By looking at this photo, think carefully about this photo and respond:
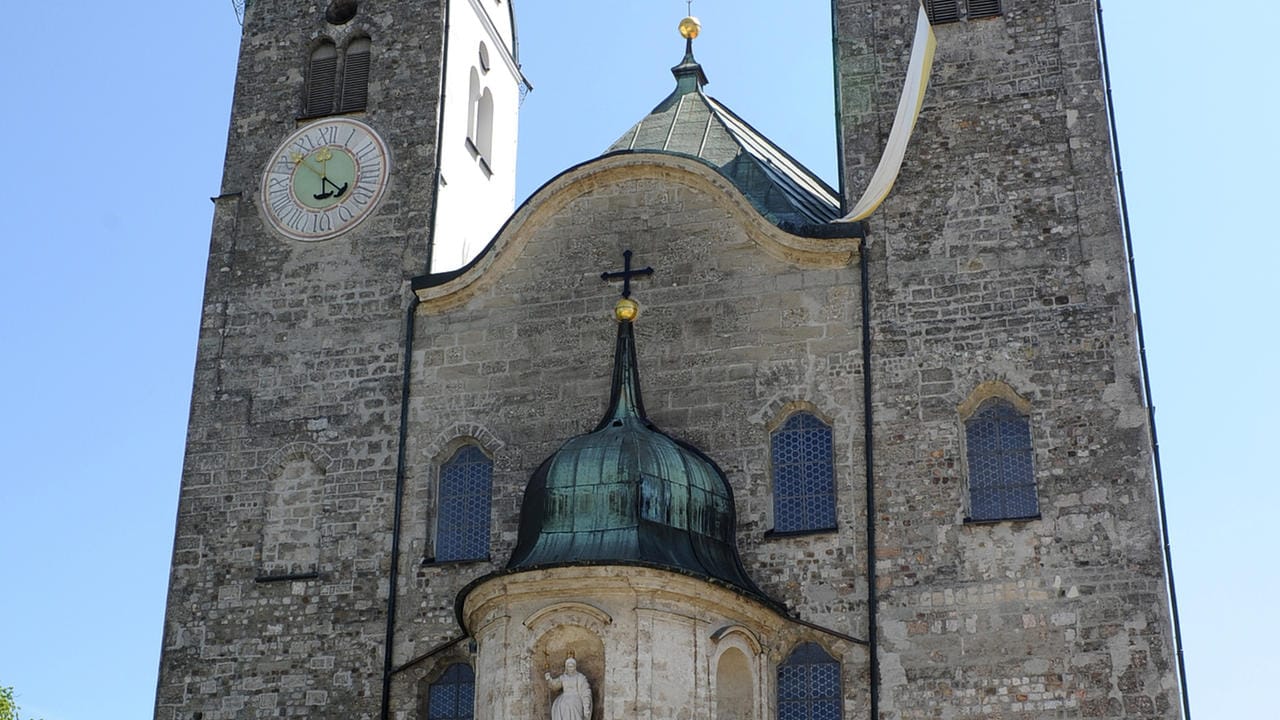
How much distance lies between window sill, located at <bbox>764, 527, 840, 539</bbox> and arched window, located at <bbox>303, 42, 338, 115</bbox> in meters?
8.33

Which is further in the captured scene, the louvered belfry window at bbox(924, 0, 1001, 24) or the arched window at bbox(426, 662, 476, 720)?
the louvered belfry window at bbox(924, 0, 1001, 24)

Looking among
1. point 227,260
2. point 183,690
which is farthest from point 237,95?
point 183,690

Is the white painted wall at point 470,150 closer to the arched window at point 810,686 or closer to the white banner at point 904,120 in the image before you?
the white banner at point 904,120

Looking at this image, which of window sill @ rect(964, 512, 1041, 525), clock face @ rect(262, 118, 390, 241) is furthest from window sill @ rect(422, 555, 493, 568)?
window sill @ rect(964, 512, 1041, 525)

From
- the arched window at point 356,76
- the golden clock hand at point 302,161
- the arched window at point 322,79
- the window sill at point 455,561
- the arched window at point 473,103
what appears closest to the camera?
the window sill at point 455,561

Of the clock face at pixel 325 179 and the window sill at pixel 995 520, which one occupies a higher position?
the clock face at pixel 325 179

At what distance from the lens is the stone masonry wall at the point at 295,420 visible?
72.6ft

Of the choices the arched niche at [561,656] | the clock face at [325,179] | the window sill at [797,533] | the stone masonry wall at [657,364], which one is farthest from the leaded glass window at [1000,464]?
the clock face at [325,179]

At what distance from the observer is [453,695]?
2145 cm

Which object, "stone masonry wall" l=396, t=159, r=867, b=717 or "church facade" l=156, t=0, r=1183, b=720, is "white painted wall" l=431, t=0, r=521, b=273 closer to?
"church facade" l=156, t=0, r=1183, b=720

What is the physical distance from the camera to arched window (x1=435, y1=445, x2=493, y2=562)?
2230cm

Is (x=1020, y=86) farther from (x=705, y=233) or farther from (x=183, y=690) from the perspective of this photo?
(x=183, y=690)

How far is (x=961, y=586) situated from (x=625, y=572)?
140 inches

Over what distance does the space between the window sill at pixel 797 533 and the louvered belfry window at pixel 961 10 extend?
6371 mm
